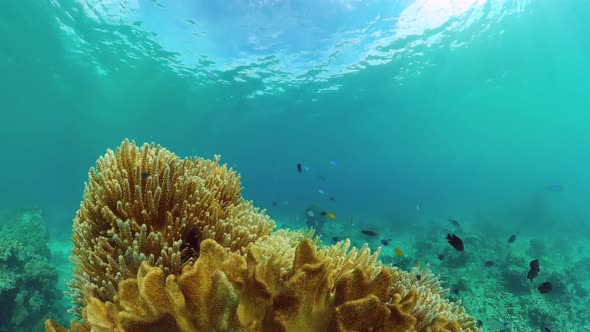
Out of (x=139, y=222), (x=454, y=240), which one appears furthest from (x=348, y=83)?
(x=139, y=222)

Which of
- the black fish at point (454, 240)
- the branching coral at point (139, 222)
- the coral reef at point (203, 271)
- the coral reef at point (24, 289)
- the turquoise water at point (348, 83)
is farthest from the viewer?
the turquoise water at point (348, 83)

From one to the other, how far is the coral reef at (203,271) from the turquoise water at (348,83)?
33.5ft

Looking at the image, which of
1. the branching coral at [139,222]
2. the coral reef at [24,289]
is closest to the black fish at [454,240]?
the branching coral at [139,222]

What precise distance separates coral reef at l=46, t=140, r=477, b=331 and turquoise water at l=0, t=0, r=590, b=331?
33.5 feet

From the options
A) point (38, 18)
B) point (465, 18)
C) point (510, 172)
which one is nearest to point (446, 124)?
point (465, 18)

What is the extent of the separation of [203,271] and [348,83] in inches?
1436

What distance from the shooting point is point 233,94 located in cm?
4006

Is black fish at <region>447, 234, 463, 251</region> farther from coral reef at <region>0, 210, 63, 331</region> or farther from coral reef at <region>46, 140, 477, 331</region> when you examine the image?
coral reef at <region>0, 210, 63, 331</region>

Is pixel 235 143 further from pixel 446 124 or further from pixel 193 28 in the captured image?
pixel 193 28

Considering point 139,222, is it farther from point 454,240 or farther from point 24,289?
point 24,289

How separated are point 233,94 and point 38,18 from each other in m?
19.6

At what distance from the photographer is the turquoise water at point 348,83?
64.2 ft

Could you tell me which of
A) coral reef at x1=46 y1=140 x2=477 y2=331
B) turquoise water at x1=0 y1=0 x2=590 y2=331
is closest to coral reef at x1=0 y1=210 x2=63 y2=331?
turquoise water at x1=0 y1=0 x2=590 y2=331

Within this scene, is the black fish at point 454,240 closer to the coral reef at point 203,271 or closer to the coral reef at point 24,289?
the coral reef at point 203,271
